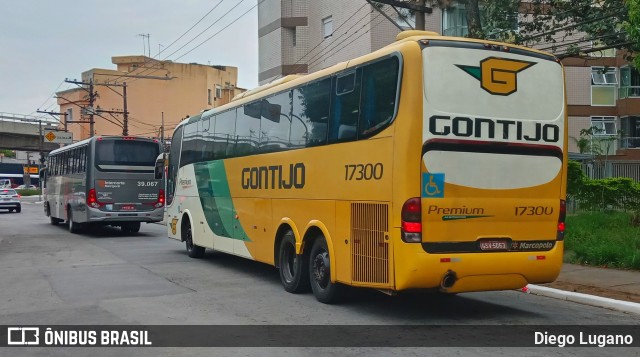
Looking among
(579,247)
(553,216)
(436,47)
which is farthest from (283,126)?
(579,247)

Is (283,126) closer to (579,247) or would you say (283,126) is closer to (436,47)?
(436,47)

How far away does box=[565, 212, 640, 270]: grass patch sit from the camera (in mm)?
13109

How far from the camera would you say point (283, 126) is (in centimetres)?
1152

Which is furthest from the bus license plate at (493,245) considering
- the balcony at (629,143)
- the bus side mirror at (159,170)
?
the balcony at (629,143)

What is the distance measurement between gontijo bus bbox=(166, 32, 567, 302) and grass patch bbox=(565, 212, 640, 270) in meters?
4.81

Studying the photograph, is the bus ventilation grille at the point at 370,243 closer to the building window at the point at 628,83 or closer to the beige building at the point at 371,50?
the beige building at the point at 371,50

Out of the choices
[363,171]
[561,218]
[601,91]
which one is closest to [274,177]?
[363,171]

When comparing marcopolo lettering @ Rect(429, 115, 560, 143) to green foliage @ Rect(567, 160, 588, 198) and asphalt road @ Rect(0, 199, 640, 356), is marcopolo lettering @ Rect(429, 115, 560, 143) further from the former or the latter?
green foliage @ Rect(567, 160, 588, 198)

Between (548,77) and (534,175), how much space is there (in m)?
1.32

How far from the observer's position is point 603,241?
14.5 meters

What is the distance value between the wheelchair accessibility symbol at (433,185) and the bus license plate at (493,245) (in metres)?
0.86

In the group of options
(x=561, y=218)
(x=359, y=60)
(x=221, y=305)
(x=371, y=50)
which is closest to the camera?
(x=561, y=218)

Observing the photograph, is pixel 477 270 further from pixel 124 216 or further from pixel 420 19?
pixel 124 216

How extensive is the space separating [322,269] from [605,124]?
36.2 meters
